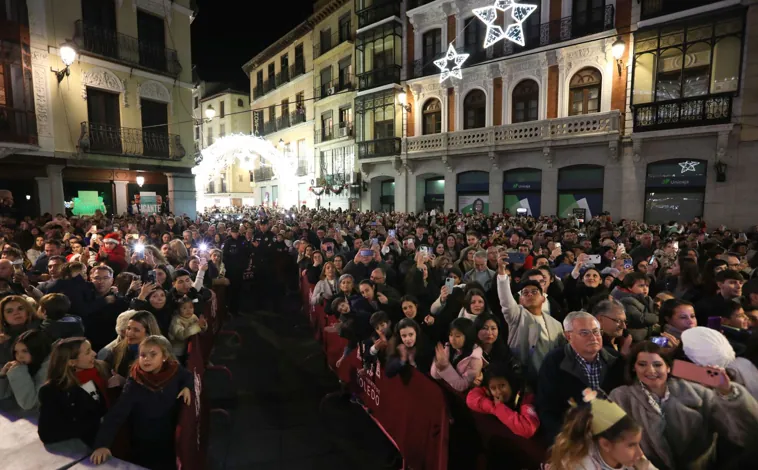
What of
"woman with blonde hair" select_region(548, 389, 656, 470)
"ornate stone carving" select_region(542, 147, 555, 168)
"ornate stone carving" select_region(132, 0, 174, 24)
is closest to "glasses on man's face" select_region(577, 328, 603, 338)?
"woman with blonde hair" select_region(548, 389, 656, 470)

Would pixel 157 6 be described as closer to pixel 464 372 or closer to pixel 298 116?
pixel 298 116

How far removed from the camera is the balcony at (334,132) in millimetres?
27961

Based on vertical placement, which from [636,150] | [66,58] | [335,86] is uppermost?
[335,86]

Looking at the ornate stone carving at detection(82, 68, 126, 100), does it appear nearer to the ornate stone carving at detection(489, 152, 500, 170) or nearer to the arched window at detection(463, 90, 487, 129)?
the arched window at detection(463, 90, 487, 129)

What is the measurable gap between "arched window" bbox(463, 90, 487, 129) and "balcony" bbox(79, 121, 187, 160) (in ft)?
51.7

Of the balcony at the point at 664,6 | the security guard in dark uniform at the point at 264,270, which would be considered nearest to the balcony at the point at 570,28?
the balcony at the point at 664,6

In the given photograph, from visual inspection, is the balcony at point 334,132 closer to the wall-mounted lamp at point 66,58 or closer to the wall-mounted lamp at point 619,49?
the wall-mounted lamp at point 66,58

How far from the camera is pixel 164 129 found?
63.7ft

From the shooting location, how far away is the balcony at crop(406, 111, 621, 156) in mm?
16828

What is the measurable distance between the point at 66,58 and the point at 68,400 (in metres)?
15.4

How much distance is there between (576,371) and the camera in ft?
9.91

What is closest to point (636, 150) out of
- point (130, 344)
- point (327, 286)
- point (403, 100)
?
point (403, 100)

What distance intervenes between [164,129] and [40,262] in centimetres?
1411

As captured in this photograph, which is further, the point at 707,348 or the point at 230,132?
the point at 230,132
